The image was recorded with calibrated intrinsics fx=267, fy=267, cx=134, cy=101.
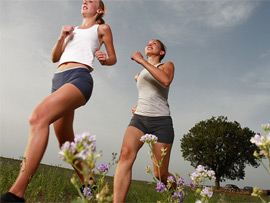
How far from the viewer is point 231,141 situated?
86.6 feet

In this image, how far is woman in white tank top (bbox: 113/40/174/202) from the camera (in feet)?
11.7

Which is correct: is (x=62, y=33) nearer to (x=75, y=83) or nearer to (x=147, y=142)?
(x=75, y=83)

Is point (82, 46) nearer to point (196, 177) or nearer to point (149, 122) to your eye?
point (149, 122)

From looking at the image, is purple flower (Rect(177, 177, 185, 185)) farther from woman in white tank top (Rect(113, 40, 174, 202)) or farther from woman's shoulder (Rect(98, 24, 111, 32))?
woman's shoulder (Rect(98, 24, 111, 32))

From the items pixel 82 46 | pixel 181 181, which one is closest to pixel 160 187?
pixel 181 181

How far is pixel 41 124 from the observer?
8.85 feet

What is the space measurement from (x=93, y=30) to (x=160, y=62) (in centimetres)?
150

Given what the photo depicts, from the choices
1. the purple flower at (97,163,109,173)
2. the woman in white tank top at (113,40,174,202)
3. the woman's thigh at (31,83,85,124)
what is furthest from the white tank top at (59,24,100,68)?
the purple flower at (97,163,109,173)

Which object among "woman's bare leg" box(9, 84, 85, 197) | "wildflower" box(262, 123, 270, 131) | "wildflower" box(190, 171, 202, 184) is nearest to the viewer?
"wildflower" box(262, 123, 270, 131)

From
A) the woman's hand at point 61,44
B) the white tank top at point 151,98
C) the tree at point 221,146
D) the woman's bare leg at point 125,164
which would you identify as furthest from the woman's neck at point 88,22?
the tree at point 221,146

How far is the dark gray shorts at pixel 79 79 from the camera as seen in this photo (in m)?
3.04

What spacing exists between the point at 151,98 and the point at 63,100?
1.60 meters

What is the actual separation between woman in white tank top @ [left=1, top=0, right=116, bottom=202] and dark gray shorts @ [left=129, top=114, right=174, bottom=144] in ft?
3.11

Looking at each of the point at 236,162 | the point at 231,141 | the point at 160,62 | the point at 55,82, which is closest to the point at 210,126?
the point at 231,141
